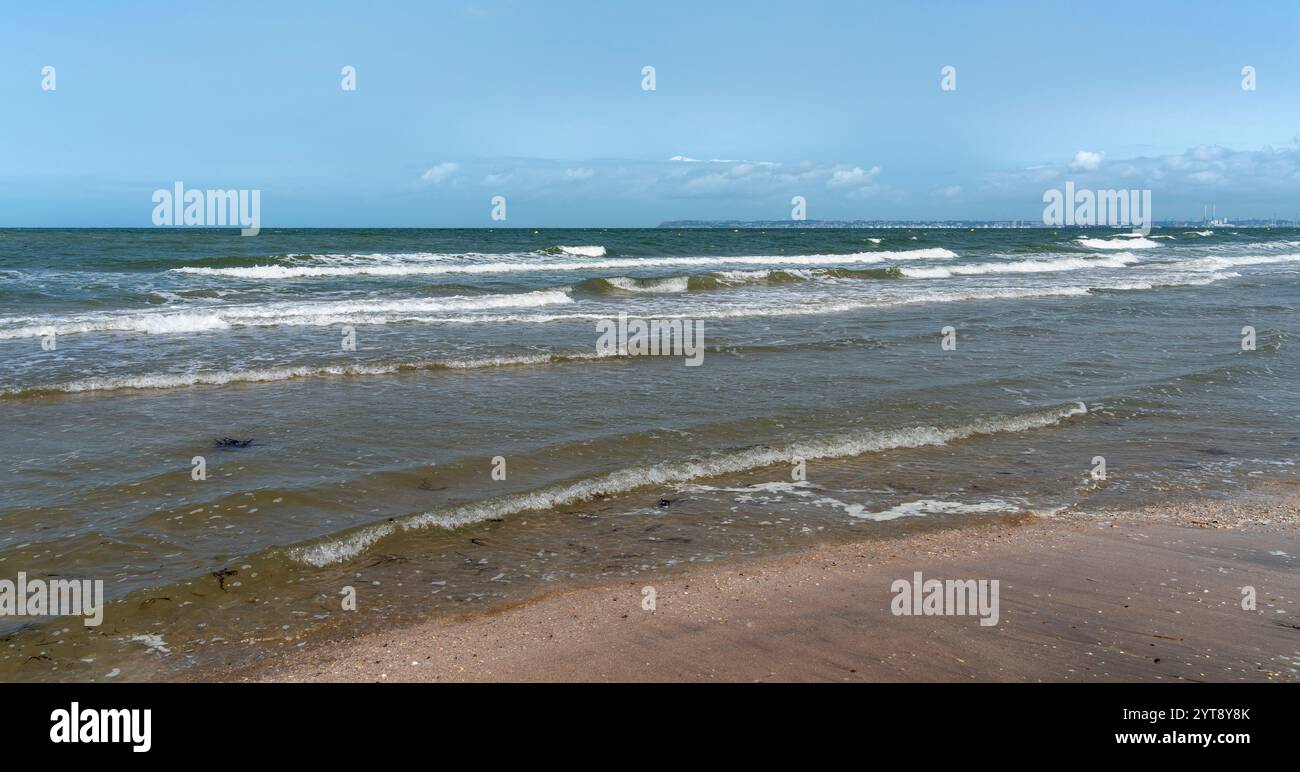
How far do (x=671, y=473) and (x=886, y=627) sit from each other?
3.12m

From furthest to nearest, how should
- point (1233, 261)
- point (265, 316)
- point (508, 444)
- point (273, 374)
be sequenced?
1. point (1233, 261)
2. point (265, 316)
3. point (273, 374)
4. point (508, 444)

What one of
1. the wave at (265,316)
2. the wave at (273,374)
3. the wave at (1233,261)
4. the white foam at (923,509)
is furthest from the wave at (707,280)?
the white foam at (923,509)

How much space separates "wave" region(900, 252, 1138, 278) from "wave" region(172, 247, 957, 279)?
17.0 ft

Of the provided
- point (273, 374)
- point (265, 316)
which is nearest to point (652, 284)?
point (265, 316)

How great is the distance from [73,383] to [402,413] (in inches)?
184

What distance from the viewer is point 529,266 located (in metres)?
36.0

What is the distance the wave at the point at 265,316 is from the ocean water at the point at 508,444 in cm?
13

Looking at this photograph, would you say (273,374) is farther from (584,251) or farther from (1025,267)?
(1025,267)

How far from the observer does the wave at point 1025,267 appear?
36.1 m

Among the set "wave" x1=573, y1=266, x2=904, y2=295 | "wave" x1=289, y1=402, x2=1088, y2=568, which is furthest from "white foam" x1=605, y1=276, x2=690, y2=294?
"wave" x1=289, y1=402, x2=1088, y2=568

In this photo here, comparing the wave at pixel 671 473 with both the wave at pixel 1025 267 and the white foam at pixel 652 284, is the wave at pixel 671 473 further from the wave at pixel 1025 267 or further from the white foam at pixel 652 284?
the wave at pixel 1025 267

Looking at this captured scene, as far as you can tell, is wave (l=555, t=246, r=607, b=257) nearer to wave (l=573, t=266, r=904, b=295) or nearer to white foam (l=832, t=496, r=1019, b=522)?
wave (l=573, t=266, r=904, b=295)
